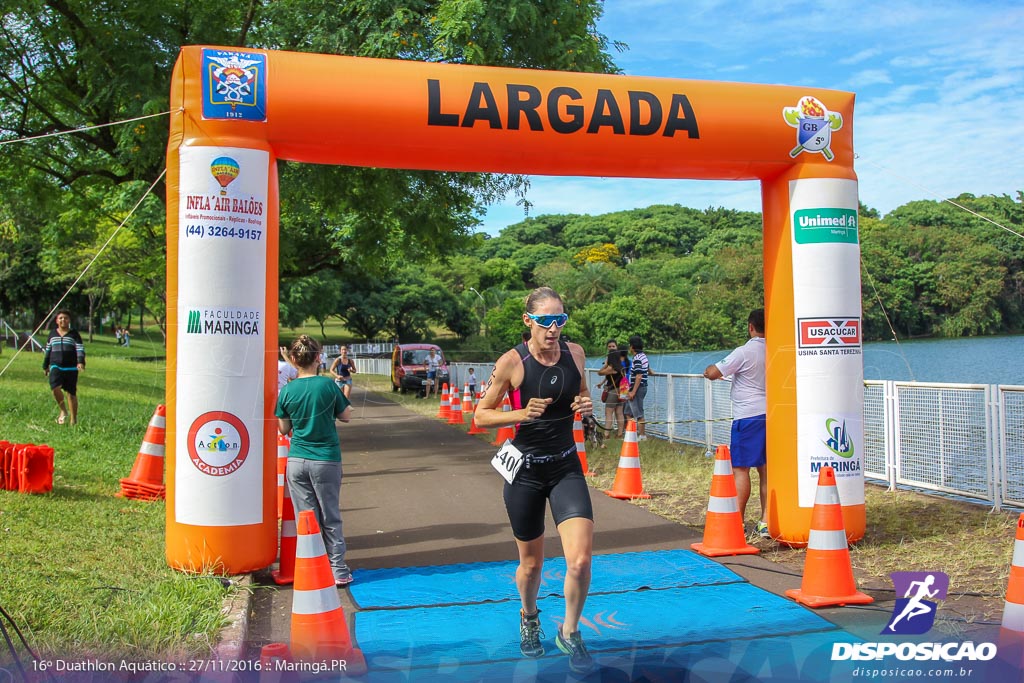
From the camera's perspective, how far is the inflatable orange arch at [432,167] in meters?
6.41

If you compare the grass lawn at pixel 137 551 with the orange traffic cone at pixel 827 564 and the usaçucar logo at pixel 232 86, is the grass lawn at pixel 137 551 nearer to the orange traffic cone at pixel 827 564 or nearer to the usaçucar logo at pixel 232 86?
the orange traffic cone at pixel 827 564

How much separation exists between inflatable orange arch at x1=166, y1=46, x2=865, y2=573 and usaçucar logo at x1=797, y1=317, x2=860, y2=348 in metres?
0.01

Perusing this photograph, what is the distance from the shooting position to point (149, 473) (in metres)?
9.60

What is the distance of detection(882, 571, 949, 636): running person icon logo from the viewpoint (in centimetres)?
525

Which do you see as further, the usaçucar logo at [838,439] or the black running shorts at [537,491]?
the usaçucar logo at [838,439]

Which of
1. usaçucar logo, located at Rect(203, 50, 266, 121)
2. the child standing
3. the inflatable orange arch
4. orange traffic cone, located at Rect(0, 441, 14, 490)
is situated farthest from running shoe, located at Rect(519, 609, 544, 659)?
orange traffic cone, located at Rect(0, 441, 14, 490)

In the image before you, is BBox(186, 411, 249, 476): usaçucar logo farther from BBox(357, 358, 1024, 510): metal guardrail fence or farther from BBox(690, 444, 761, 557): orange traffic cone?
BBox(357, 358, 1024, 510): metal guardrail fence

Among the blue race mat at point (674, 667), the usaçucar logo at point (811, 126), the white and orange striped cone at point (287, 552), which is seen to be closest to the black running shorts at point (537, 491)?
the blue race mat at point (674, 667)

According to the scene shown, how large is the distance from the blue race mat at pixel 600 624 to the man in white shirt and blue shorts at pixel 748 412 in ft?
5.74

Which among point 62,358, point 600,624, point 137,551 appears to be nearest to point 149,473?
point 137,551

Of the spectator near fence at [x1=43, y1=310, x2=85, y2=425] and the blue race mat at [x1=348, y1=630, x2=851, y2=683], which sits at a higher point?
the spectator near fence at [x1=43, y1=310, x2=85, y2=425]

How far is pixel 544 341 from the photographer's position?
15.8 feet

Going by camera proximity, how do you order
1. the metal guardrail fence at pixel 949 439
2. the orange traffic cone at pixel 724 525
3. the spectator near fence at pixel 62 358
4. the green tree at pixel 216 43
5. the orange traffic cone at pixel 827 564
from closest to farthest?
the orange traffic cone at pixel 827 564
the orange traffic cone at pixel 724 525
the metal guardrail fence at pixel 949 439
the green tree at pixel 216 43
the spectator near fence at pixel 62 358

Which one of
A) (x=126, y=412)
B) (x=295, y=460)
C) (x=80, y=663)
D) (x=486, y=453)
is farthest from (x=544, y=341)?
(x=126, y=412)
